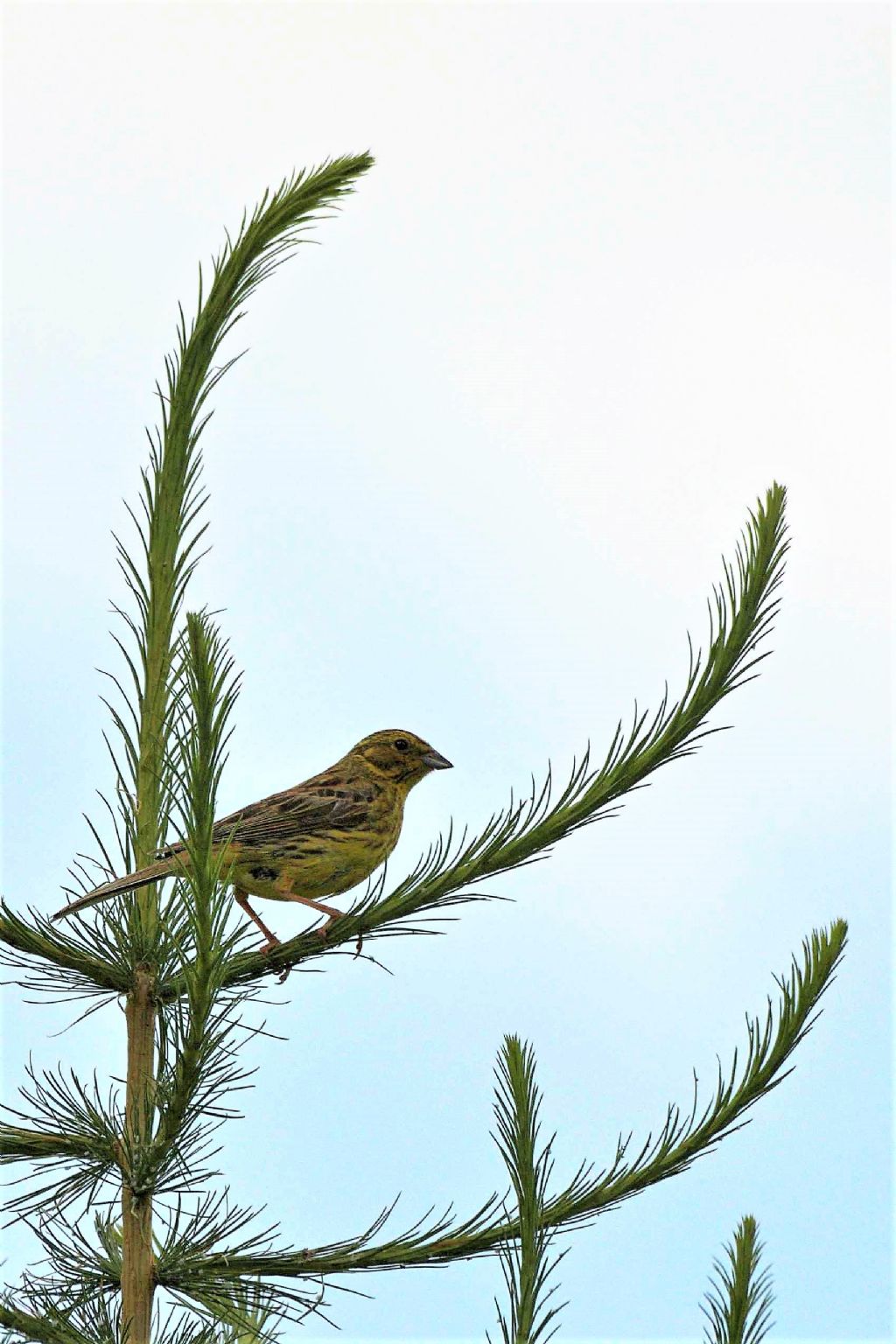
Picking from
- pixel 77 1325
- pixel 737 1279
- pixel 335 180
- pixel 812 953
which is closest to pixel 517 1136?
pixel 737 1279

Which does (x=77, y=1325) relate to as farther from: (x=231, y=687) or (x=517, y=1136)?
(x=231, y=687)

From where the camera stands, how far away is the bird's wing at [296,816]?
561 cm

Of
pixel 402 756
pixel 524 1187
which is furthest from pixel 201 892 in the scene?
pixel 402 756

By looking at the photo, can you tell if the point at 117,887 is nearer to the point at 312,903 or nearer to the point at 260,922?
the point at 260,922

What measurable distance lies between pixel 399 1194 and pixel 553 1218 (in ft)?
1.48

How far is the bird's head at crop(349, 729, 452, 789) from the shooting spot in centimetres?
658

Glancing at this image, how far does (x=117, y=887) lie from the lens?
4.34 meters

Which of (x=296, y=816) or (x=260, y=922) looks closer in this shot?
(x=260, y=922)

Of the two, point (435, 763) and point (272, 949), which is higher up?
point (435, 763)

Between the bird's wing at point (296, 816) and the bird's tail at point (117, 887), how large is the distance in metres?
1.05

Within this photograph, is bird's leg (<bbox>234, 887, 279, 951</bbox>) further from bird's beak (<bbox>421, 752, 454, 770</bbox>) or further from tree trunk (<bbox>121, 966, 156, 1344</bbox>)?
bird's beak (<bbox>421, 752, 454, 770</bbox>)

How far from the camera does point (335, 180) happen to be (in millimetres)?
4699

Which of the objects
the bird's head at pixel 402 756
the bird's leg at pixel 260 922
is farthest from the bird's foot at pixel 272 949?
the bird's head at pixel 402 756

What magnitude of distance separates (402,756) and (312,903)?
140cm
